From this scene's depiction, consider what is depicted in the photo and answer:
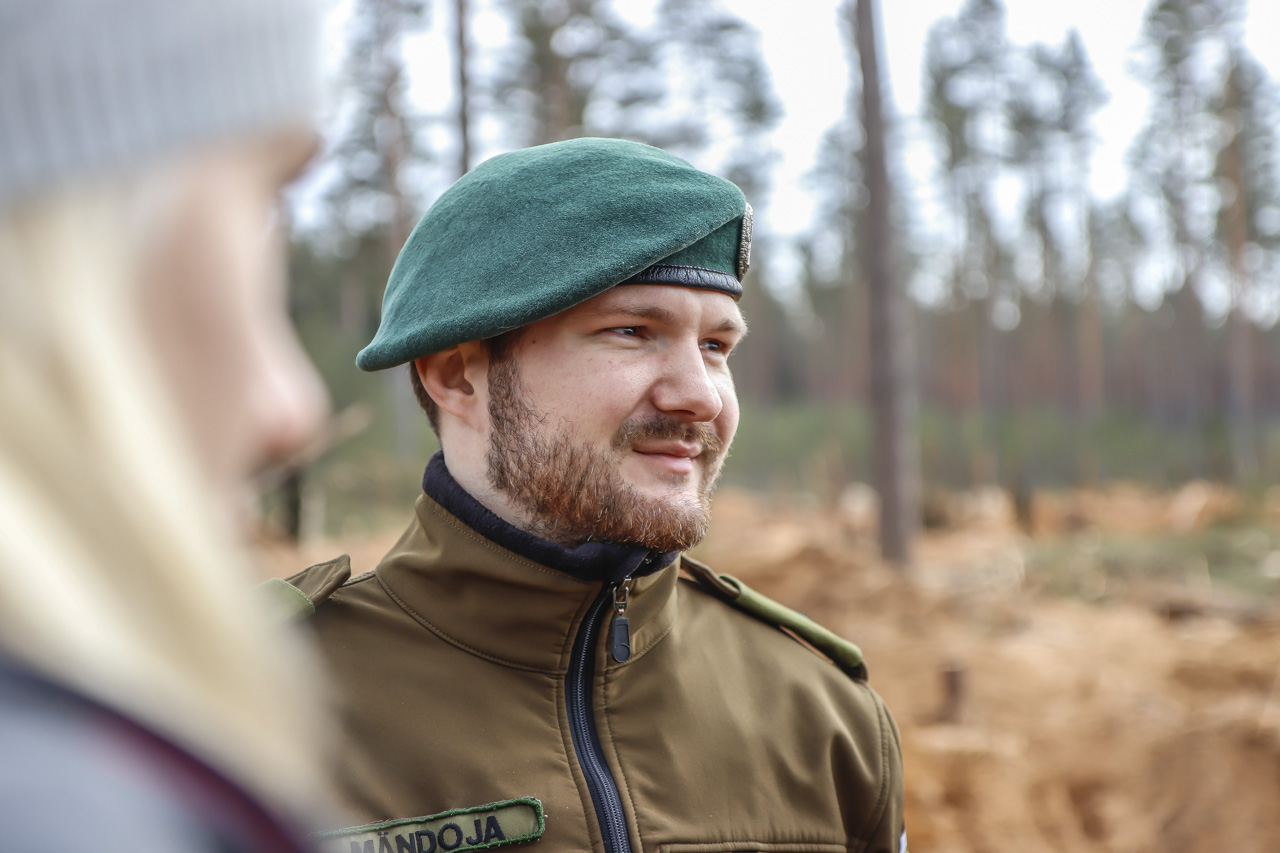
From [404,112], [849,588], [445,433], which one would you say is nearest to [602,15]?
[404,112]

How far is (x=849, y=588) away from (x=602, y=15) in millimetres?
16567

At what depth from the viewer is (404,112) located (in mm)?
22047

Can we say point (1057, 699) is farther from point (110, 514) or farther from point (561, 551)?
point (110, 514)

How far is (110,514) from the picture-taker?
52 centimetres

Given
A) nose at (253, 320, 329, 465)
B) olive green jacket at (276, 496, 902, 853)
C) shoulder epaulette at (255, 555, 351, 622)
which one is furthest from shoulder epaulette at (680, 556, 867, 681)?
nose at (253, 320, 329, 465)

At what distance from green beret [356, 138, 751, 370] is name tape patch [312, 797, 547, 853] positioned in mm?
793

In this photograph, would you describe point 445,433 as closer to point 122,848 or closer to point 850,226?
point 122,848

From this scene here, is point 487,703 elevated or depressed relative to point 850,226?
elevated

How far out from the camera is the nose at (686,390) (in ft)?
5.59

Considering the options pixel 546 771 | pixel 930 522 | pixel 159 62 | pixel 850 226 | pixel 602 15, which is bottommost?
pixel 930 522

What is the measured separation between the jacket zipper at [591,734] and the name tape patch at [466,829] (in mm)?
105

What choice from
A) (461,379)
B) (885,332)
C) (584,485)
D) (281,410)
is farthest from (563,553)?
(885,332)

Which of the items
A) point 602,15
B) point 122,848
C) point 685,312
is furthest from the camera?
point 602,15

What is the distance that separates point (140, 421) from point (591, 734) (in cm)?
127
